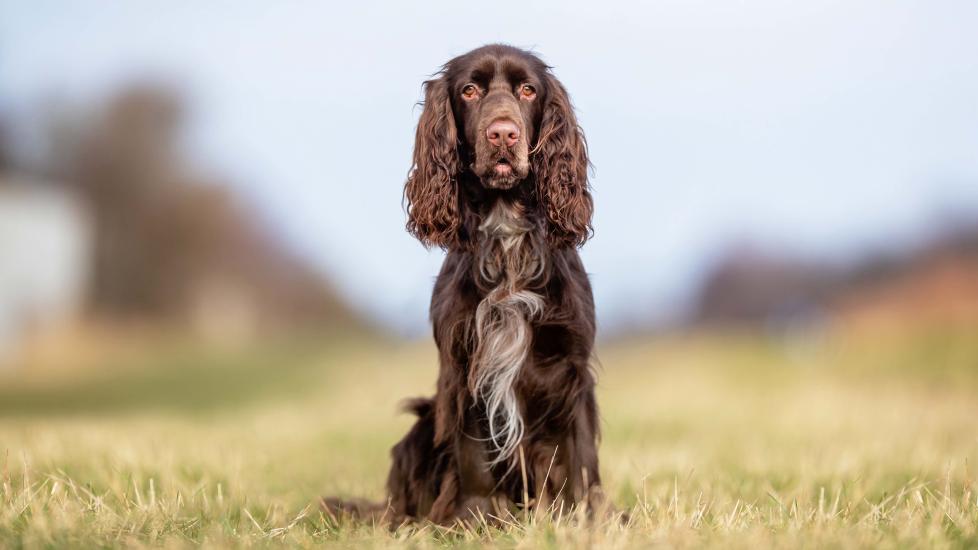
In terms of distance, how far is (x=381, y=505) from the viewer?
3967 millimetres

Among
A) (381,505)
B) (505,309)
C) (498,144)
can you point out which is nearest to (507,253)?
(505,309)

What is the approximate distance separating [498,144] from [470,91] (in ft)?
1.18

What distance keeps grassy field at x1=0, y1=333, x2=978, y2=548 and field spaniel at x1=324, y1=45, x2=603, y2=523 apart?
21 cm

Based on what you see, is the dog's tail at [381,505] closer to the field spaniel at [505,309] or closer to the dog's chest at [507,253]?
the field spaniel at [505,309]

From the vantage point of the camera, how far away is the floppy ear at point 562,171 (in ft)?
12.2

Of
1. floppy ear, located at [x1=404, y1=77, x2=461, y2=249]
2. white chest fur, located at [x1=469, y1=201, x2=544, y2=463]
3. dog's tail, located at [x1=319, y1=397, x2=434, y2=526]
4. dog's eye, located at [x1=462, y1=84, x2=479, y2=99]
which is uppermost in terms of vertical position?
dog's eye, located at [x1=462, y1=84, x2=479, y2=99]

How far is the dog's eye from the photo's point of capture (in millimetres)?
3787

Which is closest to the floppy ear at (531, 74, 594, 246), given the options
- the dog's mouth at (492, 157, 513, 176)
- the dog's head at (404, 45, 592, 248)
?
the dog's head at (404, 45, 592, 248)

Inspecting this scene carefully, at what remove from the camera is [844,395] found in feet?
33.3

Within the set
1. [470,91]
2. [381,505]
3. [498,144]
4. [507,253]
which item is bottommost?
[381,505]

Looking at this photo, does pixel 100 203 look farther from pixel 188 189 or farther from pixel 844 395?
pixel 844 395

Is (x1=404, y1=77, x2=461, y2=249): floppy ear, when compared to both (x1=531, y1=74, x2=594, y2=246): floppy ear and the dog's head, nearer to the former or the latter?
the dog's head

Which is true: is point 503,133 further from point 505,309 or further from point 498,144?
point 505,309

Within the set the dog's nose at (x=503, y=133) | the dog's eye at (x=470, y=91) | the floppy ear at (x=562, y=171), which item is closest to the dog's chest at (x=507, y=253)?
the floppy ear at (x=562, y=171)
